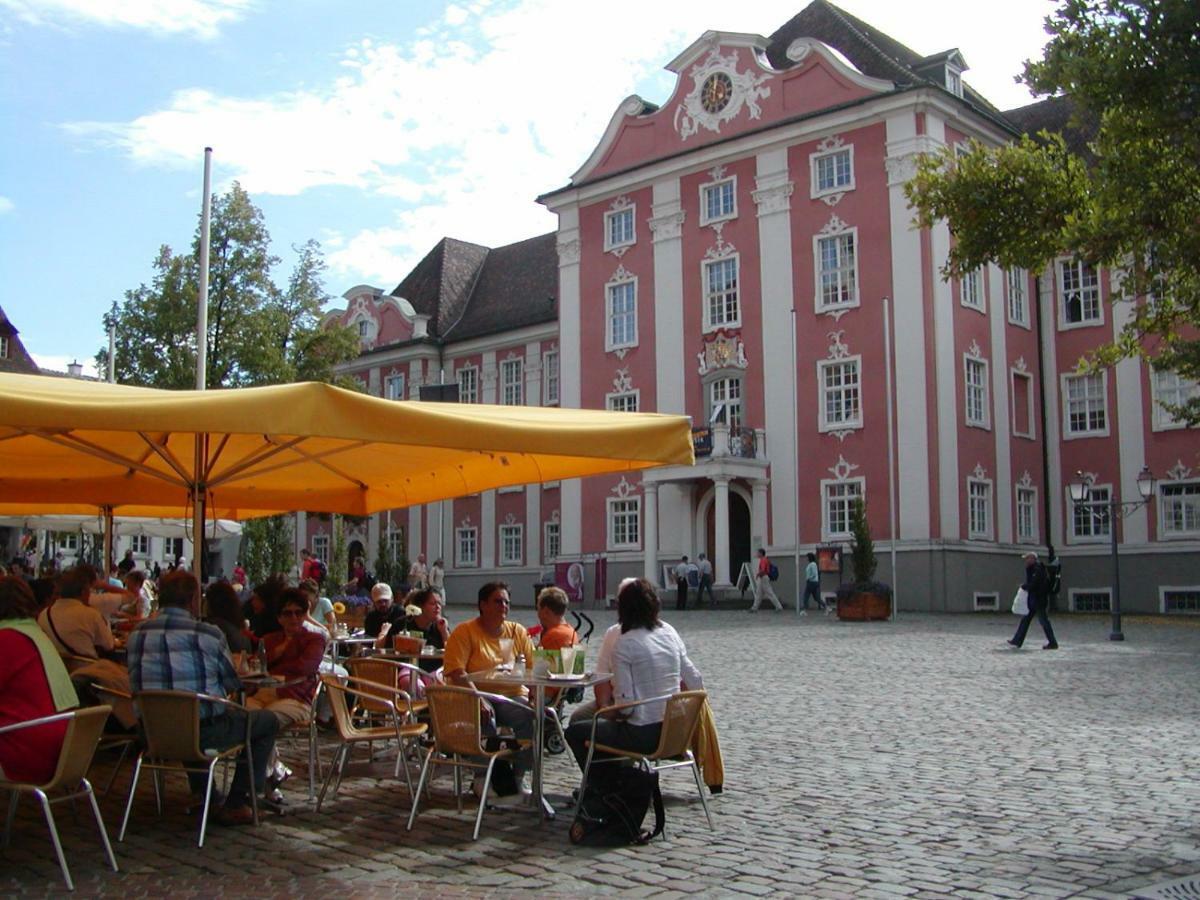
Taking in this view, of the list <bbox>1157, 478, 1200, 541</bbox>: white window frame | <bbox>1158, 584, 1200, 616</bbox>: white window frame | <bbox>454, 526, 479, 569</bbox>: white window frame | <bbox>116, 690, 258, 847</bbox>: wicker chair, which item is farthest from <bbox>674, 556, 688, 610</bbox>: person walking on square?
<bbox>116, 690, 258, 847</bbox>: wicker chair

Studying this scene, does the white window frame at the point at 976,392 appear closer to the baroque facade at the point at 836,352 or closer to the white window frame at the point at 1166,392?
the baroque facade at the point at 836,352

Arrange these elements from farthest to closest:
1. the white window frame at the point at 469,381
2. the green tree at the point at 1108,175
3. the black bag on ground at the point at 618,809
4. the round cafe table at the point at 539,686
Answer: the white window frame at the point at 469,381 < the green tree at the point at 1108,175 < the round cafe table at the point at 539,686 < the black bag on ground at the point at 618,809

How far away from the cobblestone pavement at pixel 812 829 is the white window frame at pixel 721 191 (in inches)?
1069

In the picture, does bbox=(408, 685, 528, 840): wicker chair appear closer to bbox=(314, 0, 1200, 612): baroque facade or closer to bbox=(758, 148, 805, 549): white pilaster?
bbox=(314, 0, 1200, 612): baroque facade

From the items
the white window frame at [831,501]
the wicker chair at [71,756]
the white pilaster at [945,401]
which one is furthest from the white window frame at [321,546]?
the wicker chair at [71,756]

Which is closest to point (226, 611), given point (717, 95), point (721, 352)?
point (721, 352)

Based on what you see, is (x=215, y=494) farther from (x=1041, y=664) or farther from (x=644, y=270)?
(x=644, y=270)

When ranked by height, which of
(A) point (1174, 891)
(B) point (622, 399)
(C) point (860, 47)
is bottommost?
(A) point (1174, 891)

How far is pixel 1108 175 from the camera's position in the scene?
8.98m

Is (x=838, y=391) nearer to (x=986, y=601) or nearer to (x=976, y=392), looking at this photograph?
(x=976, y=392)

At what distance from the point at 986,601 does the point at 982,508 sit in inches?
99.9

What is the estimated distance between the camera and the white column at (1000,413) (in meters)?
36.6

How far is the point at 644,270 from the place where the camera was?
41.1m

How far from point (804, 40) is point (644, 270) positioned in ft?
27.4
